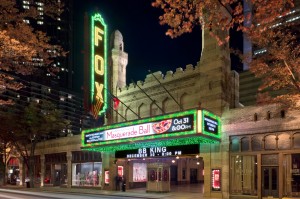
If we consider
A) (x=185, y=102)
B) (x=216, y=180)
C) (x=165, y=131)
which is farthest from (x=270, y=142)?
(x=185, y=102)

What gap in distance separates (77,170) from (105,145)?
485 inches

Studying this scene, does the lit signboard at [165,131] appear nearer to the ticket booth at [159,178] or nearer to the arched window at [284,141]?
the ticket booth at [159,178]

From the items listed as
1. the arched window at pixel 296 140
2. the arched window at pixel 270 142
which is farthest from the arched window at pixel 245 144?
the arched window at pixel 296 140

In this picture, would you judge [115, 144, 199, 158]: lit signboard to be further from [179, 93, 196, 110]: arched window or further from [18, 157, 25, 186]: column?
[18, 157, 25, 186]: column

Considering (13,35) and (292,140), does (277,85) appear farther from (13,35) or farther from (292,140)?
(13,35)

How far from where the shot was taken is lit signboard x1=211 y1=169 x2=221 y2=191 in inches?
1152

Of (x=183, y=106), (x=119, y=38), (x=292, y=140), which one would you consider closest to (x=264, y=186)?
(x=292, y=140)

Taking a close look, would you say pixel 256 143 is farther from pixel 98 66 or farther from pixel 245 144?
pixel 98 66

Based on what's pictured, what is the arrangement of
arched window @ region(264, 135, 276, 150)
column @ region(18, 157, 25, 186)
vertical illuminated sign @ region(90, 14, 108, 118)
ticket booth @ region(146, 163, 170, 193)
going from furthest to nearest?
1. column @ region(18, 157, 25, 186)
2. vertical illuminated sign @ region(90, 14, 108, 118)
3. ticket booth @ region(146, 163, 170, 193)
4. arched window @ region(264, 135, 276, 150)

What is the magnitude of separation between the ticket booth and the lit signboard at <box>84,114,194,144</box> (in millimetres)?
4757

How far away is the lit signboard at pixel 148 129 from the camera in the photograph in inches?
1108

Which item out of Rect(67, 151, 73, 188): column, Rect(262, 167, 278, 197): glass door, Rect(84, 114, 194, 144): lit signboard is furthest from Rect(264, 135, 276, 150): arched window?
Rect(67, 151, 73, 188): column

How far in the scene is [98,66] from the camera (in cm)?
3900

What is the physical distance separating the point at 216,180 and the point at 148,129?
6784 mm
